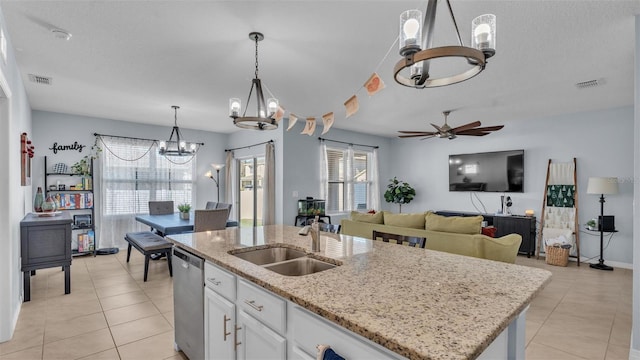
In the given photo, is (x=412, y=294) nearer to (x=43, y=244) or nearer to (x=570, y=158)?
(x=43, y=244)

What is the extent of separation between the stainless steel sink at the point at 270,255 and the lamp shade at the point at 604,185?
5157mm

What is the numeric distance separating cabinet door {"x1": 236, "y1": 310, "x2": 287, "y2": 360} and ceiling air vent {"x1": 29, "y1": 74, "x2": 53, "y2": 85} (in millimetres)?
4013

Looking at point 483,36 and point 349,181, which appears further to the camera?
point 349,181

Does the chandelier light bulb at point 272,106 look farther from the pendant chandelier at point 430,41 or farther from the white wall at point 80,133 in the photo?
the white wall at point 80,133

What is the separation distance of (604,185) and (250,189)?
6446 mm

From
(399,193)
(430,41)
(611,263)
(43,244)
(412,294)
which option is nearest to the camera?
(412,294)

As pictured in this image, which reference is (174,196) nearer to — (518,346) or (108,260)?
(108,260)

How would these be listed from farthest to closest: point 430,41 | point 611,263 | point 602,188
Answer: point 611,263 → point 602,188 → point 430,41

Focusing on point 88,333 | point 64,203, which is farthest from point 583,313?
point 64,203

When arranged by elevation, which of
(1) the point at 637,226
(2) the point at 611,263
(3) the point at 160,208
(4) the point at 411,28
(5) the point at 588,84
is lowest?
(2) the point at 611,263

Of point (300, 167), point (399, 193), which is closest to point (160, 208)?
point (300, 167)

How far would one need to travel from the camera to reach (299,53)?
9.96ft

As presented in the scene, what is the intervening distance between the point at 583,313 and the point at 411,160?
5109 mm

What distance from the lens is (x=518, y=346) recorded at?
4.17ft
